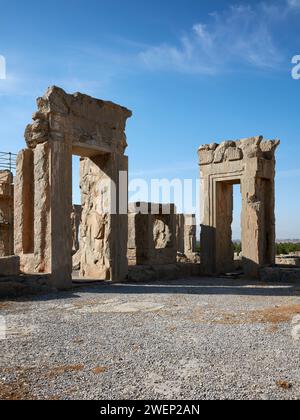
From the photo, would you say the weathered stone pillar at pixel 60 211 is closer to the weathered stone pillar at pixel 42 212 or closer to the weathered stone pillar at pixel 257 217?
the weathered stone pillar at pixel 42 212

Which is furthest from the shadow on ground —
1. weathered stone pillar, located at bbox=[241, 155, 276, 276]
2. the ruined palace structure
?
the ruined palace structure

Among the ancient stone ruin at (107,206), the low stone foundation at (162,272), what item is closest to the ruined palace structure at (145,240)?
the ancient stone ruin at (107,206)

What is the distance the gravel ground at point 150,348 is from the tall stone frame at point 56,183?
1.65m

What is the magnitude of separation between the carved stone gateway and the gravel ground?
4.76 metres

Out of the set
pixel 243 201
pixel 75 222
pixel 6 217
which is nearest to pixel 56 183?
pixel 243 201

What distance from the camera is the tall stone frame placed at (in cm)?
934

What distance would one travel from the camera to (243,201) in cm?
1277

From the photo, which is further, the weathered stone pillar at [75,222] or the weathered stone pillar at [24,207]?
the weathered stone pillar at [75,222]

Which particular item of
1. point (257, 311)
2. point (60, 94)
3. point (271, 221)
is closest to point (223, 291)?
point (257, 311)

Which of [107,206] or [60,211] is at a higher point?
[107,206]

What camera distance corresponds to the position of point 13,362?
4.04m

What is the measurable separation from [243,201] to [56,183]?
5833 millimetres

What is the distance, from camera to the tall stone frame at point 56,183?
30.6 ft

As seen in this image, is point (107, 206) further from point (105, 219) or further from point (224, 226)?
point (224, 226)
